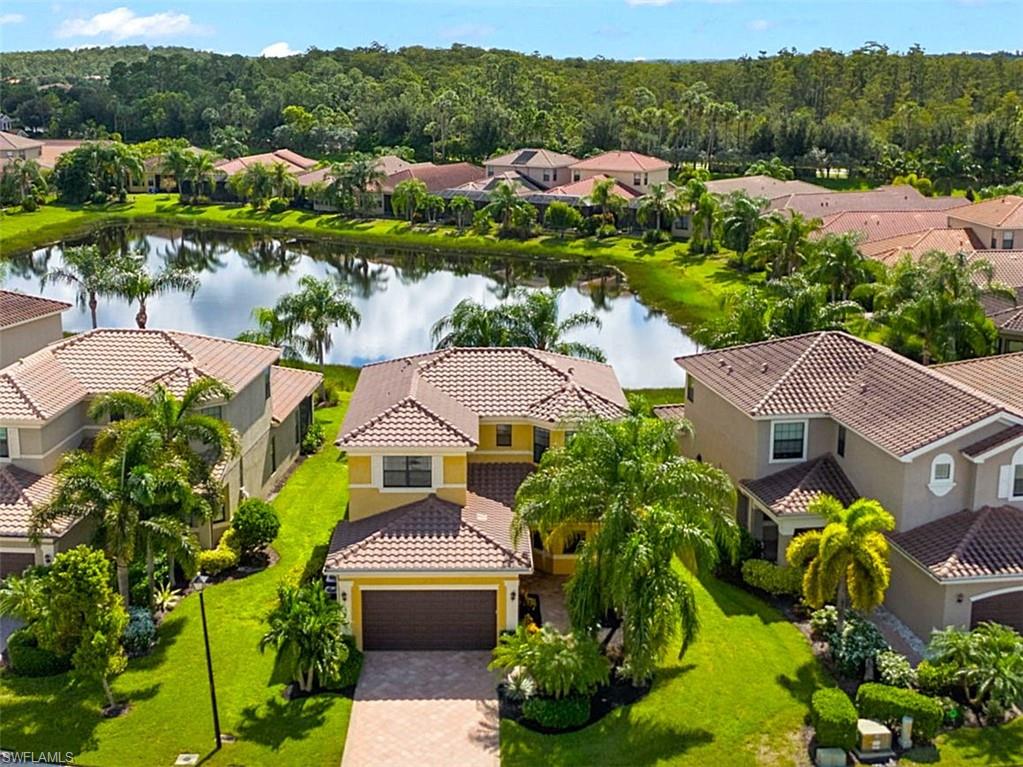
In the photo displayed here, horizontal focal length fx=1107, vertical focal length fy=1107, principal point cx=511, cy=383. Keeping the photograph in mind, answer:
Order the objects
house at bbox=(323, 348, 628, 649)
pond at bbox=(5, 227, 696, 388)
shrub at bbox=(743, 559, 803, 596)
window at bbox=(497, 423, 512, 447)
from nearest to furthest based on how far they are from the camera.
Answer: house at bbox=(323, 348, 628, 649)
shrub at bbox=(743, 559, 803, 596)
window at bbox=(497, 423, 512, 447)
pond at bbox=(5, 227, 696, 388)

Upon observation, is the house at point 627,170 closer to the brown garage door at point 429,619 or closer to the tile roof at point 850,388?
the tile roof at point 850,388

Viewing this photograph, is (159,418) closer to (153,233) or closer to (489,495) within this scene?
(489,495)

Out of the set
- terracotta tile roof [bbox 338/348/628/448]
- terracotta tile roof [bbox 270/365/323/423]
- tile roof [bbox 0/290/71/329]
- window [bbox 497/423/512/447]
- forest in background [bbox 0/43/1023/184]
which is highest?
forest in background [bbox 0/43/1023/184]

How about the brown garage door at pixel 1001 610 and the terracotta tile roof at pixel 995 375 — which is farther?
the terracotta tile roof at pixel 995 375

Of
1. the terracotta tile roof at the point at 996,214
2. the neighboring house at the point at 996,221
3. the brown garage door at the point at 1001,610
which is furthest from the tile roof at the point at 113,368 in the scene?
the terracotta tile roof at the point at 996,214

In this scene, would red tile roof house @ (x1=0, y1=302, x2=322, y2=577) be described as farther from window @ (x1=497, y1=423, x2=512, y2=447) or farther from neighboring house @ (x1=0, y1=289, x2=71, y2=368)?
window @ (x1=497, y1=423, x2=512, y2=447)

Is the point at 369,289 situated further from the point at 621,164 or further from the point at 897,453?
the point at 897,453

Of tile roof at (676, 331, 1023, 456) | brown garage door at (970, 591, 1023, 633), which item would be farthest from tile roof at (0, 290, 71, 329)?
brown garage door at (970, 591, 1023, 633)
